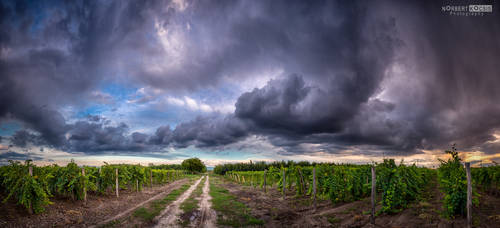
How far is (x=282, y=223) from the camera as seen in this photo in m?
10.8

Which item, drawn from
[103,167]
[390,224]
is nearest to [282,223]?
[390,224]

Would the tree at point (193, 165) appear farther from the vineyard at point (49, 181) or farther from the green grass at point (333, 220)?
the green grass at point (333, 220)

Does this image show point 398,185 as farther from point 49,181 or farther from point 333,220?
point 49,181

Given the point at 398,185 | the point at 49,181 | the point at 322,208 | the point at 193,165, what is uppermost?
the point at 398,185

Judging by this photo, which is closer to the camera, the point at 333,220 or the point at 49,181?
the point at 333,220

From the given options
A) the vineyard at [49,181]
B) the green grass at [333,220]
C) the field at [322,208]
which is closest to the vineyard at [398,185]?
the field at [322,208]

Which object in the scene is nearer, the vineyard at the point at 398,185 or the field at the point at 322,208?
the vineyard at the point at 398,185

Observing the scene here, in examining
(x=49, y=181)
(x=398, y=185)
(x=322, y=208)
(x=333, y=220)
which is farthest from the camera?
(x=49, y=181)

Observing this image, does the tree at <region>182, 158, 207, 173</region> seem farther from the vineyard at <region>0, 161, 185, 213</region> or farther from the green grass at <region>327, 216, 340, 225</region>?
the green grass at <region>327, 216, 340, 225</region>

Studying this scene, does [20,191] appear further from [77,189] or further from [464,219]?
[464,219]

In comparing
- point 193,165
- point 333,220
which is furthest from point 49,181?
point 193,165

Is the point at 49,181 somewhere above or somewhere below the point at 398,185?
below

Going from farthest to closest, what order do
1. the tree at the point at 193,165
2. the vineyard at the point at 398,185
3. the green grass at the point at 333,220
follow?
the tree at the point at 193,165, the green grass at the point at 333,220, the vineyard at the point at 398,185

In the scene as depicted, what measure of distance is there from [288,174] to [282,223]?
11484mm
